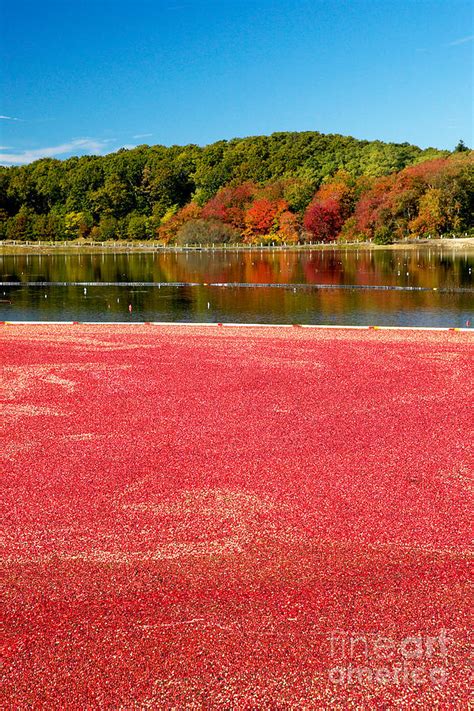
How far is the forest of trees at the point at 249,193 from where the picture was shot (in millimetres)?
73812

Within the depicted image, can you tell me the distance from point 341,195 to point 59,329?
68894 mm

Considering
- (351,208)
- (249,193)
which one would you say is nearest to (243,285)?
(351,208)

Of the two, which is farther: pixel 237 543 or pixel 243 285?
pixel 243 285

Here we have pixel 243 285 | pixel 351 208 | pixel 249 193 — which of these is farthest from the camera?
pixel 249 193

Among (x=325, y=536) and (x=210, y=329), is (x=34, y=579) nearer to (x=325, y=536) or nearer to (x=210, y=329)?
(x=325, y=536)

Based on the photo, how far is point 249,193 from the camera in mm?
92688

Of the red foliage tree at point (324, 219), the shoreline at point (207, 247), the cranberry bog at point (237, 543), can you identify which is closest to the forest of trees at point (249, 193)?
the red foliage tree at point (324, 219)

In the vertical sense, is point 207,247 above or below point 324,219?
below

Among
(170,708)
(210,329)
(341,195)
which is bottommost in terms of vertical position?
(170,708)

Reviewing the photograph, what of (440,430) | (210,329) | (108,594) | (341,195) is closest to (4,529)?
(108,594)

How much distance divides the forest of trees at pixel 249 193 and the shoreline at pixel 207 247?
2230 millimetres

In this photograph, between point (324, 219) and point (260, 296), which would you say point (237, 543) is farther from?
point (324, 219)

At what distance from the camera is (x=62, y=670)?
4.05 metres

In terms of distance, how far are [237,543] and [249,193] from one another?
90.7 meters
